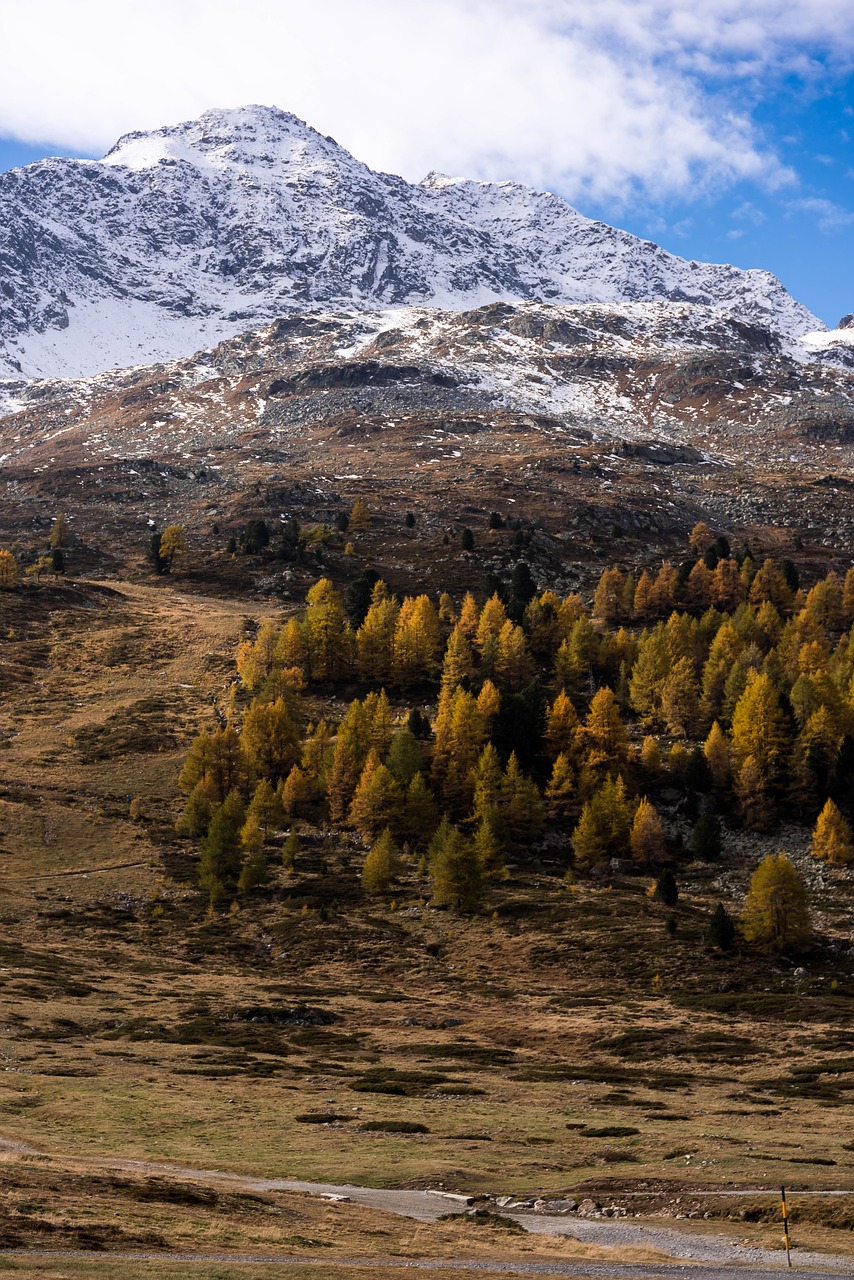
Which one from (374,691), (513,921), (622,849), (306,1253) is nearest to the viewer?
(306,1253)

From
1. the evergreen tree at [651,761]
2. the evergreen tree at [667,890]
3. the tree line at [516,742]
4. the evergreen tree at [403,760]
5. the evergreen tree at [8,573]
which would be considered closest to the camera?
the evergreen tree at [667,890]

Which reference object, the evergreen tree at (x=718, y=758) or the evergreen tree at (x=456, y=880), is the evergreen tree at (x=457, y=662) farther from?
the evergreen tree at (x=456, y=880)

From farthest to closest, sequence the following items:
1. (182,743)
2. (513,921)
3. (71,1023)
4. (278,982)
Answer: (182,743)
(513,921)
(278,982)
(71,1023)

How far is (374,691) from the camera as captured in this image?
462ft

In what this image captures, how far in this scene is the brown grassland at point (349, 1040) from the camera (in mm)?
28406

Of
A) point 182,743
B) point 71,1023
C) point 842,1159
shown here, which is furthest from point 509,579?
point 842,1159

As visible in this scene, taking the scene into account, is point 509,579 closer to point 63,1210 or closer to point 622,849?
point 622,849

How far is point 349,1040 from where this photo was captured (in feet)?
199

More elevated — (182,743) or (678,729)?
(678,729)

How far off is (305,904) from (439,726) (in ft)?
103

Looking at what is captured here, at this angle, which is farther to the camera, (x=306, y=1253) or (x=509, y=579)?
(x=509, y=579)

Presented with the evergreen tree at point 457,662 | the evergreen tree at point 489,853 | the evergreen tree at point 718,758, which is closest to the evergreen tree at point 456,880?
the evergreen tree at point 489,853

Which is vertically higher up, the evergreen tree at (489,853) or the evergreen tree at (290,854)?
the evergreen tree at (489,853)

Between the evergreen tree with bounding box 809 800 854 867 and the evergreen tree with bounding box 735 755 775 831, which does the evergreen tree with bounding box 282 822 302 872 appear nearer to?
the evergreen tree with bounding box 735 755 775 831
